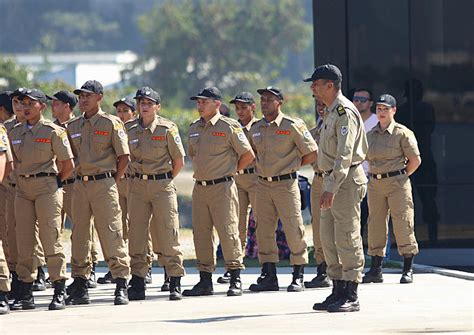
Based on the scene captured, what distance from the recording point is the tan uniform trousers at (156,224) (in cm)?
1324

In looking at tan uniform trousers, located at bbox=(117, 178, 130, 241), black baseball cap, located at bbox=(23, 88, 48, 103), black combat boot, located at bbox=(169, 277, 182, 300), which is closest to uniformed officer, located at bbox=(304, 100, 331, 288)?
black combat boot, located at bbox=(169, 277, 182, 300)

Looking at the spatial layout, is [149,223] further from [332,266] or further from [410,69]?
[410,69]

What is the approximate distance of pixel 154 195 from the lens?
43.4 feet

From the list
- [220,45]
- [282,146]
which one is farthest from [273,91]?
[220,45]

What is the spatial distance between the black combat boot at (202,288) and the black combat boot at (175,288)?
277 millimetres

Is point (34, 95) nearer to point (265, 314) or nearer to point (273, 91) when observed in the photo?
point (273, 91)

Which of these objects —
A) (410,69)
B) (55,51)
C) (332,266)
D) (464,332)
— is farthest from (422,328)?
(55,51)

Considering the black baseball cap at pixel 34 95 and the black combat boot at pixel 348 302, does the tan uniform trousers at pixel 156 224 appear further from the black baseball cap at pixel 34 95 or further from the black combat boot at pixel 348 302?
the black combat boot at pixel 348 302

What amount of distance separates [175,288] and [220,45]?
73665 millimetres

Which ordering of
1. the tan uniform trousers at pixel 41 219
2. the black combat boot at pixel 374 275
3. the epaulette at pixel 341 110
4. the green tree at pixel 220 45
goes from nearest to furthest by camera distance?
1. the epaulette at pixel 341 110
2. the tan uniform trousers at pixel 41 219
3. the black combat boot at pixel 374 275
4. the green tree at pixel 220 45

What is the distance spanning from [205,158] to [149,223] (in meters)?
0.80

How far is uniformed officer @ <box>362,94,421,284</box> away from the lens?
14.3 meters

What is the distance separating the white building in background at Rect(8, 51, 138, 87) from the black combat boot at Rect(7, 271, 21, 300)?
92.3 meters

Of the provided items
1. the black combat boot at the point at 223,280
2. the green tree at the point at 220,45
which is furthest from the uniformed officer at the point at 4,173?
the green tree at the point at 220,45
